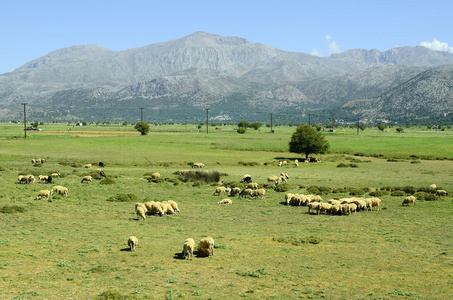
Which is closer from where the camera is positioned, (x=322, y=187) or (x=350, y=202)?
(x=350, y=202)

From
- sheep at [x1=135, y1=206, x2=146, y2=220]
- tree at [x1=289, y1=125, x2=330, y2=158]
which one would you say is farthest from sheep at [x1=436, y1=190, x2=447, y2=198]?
tree at [x1=289, y1=125, x2=330, y2=158]

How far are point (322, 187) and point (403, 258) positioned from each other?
2350cm

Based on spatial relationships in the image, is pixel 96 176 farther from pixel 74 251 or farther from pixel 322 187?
pixel 74 251

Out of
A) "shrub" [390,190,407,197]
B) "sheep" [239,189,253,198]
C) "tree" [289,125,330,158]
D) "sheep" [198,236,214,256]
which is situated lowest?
"shrub" [390,190,407,197]

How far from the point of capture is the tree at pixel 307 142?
81.2 m

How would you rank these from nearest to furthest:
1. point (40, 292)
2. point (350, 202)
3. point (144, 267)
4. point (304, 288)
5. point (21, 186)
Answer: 1. point (40, 292)
2. point (304, 288)
3. point (144, 267)
4. point (350, 202)
5. point (21, 186)

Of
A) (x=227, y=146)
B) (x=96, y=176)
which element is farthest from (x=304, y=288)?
Result: (x=227, y=146)

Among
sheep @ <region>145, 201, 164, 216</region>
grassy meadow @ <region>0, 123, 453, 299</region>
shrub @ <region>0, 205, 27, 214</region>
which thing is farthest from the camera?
sheep @ <region>145, 201, 164, 216</region>

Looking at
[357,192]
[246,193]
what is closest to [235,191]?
[246,193]

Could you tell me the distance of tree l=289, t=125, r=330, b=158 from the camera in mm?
81250

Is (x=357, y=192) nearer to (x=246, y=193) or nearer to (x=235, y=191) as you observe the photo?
(x=246, y=193)

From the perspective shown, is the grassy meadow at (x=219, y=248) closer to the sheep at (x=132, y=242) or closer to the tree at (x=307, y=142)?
the sheep at (x=132, y=242)

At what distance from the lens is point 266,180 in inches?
2064

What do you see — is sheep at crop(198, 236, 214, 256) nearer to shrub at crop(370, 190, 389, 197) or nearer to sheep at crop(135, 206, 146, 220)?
sheep at crop(135, 206, 146, 220)
